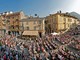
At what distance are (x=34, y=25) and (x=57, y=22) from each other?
7918 mm

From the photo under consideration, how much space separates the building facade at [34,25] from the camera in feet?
212

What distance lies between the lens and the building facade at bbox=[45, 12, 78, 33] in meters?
66.9

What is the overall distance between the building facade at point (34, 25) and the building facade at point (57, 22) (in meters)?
4.65

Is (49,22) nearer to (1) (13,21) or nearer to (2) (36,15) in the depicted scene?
(2) (36,15)

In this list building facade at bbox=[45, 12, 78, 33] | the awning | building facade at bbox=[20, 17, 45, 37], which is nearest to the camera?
the awning

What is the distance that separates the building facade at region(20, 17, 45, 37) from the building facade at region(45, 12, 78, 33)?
4.65m

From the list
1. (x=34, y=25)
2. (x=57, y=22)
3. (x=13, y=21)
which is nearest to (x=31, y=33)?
(x=34, y=25)

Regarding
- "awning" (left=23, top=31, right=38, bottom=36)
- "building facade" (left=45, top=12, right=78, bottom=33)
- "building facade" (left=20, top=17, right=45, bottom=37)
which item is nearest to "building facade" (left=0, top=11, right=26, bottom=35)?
"building facade" (left=20, top=17, right=45, bottom=37)

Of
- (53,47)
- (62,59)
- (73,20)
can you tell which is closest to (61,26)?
(73,20)

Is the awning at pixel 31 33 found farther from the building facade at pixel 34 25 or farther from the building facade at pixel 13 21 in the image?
the building facade at pixel 13 21

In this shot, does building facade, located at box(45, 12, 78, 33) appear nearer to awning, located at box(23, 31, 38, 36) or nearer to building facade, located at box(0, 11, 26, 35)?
awning, located at box(23, 31, 38, 36)

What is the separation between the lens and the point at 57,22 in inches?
2640

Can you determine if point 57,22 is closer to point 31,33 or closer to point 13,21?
point 31,33

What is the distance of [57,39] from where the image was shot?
45.4m
